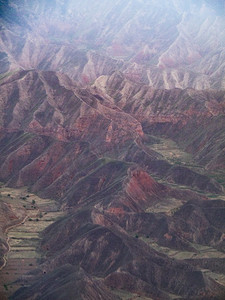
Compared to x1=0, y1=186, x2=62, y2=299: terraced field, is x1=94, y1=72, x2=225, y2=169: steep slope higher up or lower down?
higher up

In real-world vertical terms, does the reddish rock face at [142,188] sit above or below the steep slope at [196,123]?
below

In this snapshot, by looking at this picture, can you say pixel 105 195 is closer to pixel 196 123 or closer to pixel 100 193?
pixel 100 193

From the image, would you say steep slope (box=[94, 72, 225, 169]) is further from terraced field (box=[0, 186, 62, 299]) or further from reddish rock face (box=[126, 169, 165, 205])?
terraced field (box=[0, 186, 62, 299])

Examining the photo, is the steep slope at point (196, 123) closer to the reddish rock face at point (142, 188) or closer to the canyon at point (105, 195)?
the canyon at point (105, 195)

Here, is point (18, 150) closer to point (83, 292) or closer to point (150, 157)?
point (150, 157)

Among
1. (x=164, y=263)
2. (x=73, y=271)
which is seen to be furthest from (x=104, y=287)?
(x=164, y=263)

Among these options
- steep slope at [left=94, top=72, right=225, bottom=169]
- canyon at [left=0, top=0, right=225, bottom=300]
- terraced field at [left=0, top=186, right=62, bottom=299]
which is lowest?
terraced field at [left=0, top=186, right=62, bottom=299]

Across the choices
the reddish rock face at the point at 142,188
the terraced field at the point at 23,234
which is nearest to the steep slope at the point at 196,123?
the reddish rock face at the point at 142,188

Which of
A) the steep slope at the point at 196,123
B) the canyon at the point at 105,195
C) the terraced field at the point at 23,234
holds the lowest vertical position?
the terraced field at the point at 23,234

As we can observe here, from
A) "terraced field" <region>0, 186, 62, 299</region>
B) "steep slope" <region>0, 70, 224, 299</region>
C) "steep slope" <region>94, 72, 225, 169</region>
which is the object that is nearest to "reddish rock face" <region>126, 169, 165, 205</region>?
"steep slope" <region>0, 70, 224, 299</region>
